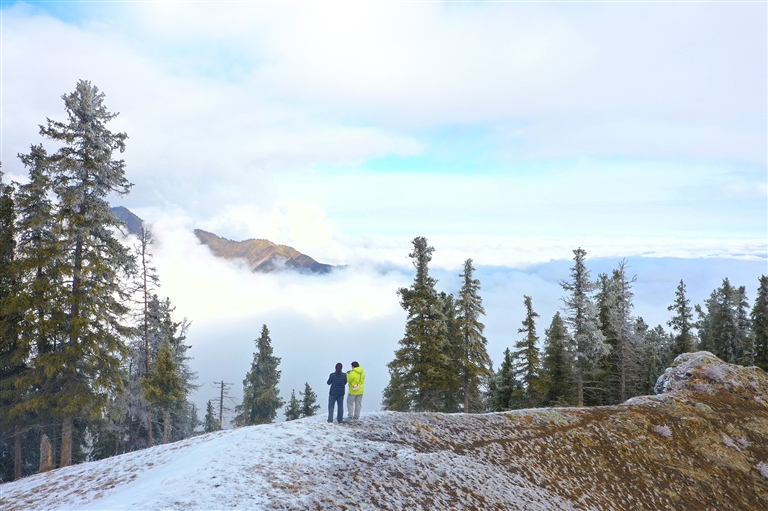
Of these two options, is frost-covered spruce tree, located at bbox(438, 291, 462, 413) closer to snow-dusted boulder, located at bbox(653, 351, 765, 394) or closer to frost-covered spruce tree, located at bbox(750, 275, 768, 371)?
snow-dusted boulder, located at bbox(653, 351, 765, 394)

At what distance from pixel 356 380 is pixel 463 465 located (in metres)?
4.73

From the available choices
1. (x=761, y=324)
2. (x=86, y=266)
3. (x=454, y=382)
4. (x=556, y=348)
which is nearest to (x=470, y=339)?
(x=454, y=382)

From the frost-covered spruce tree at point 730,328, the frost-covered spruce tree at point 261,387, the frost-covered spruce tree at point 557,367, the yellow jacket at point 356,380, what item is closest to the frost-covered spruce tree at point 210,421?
the frost-covered spruce tree at point 261,387

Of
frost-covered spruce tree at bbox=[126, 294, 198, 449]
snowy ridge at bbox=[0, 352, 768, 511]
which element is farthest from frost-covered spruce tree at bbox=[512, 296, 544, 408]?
frost-covered spruce tree at bbox=[126, 294, 198, 449]

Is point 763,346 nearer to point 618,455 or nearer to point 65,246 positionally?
point 618,455

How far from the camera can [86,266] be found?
72.8 ft

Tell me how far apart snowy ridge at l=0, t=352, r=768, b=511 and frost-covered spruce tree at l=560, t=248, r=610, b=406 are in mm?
10863

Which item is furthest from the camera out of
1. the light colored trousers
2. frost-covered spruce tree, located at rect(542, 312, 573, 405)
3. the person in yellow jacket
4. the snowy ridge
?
frost-covered spruce tree, located at rect(542, 312, 573, 405)

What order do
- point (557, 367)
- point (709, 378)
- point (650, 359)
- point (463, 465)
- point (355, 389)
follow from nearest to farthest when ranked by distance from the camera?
point (463, 465), point (355, 389), point (709, 378), point (557, 367), point (650, 359)

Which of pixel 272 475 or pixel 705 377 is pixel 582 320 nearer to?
pixel 705 377

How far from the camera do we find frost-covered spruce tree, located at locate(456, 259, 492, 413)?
34031mm

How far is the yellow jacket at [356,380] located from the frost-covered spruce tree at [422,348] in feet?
53.6

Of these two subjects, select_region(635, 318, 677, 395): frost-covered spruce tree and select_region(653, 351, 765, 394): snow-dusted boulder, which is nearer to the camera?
select_region(653, 351, 765, 394): snow-dusted boulder

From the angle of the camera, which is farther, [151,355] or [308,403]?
[308,403]
